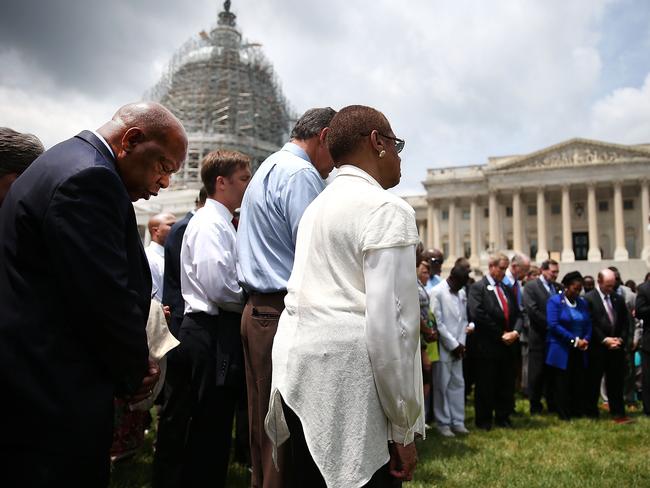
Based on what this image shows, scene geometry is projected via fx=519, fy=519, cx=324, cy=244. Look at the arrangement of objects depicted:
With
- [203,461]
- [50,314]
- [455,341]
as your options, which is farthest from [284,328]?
[455,341]

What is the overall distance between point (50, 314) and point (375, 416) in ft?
4.71

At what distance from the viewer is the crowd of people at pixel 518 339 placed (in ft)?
27.4

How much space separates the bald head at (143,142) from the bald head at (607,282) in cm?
949

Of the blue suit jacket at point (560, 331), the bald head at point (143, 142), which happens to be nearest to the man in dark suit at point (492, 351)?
the blue suit jacket at point (560, 331)

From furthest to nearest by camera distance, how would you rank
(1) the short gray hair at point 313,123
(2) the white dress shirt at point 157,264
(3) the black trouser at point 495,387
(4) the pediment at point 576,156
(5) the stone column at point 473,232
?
(5) the stone column at point 473,232 → (4) the pediment at point 576,156 → (3) the black trouser at point 495,387 → (2) the white dress shirt at point 157,264 → (1) the short gray hair at point 313,123

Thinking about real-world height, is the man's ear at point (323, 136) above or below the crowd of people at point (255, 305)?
above

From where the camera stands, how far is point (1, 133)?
10.7 feet

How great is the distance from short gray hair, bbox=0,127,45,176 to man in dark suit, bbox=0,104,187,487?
1.22 metres

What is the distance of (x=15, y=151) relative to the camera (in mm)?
3221

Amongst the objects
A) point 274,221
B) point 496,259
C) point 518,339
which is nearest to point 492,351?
point 518,339

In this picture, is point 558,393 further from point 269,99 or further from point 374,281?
point 269,99

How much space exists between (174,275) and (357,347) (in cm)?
325

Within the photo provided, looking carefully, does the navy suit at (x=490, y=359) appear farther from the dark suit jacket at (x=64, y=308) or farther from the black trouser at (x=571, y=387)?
the dark suit jacket at (x=64, y=308)

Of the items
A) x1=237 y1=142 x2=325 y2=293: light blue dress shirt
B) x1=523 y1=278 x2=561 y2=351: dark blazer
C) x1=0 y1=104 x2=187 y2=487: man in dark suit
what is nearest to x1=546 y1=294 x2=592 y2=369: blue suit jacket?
x1=523 y1=278 x2=561 y2=351: dark blazer
